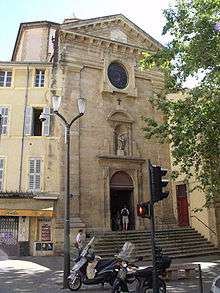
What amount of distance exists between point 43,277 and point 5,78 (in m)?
12.9

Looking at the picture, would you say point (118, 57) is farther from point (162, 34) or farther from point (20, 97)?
point (162, 34)

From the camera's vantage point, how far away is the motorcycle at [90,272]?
9.27 m

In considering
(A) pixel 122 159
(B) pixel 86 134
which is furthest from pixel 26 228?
(A) pixel 122 159

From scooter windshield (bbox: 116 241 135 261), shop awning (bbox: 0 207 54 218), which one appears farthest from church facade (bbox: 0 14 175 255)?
scooter windshield (bbox: 116 241 135 261)

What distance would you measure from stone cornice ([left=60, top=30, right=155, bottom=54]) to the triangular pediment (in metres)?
0.32

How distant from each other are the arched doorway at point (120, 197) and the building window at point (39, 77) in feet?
23.1

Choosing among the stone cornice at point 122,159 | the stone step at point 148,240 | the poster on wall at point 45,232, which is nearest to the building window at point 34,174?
the poster on wall at point 45,232

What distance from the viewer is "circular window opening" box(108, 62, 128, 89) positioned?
902 inches

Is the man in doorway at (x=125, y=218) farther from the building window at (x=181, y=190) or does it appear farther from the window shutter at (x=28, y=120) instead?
the window shutter at (x=28, y=120)

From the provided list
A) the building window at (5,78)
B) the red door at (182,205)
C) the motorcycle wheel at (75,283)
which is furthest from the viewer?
the red door at (182,205)

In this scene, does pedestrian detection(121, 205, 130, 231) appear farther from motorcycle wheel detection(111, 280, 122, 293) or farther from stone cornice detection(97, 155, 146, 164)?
motorcycle wheel detection(111, 280, 122, 293)

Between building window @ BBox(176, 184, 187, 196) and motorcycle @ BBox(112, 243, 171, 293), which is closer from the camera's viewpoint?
motorcycle @ BBox(112, 243, 171, 293)

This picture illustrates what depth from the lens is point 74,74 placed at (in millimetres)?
21422

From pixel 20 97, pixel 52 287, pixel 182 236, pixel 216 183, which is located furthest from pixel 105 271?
pixel 20 97
